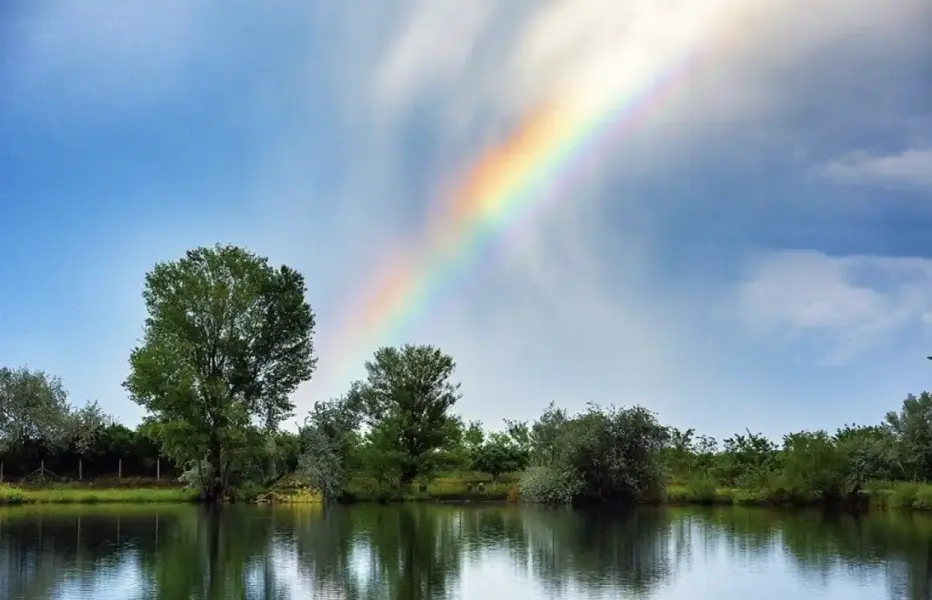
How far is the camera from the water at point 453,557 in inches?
781

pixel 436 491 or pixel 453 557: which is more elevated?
pixel 453 557

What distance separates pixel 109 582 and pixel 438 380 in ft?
140

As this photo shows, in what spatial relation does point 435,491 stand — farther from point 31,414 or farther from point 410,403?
point 31,414

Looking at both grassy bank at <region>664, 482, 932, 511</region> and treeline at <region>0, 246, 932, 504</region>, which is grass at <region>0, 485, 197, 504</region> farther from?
grassy bank at <region>664, 482, 932, 511</region>

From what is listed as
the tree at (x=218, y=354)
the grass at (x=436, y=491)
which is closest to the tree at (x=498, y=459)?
the grass at (x=436, y=491)

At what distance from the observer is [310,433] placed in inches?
2276

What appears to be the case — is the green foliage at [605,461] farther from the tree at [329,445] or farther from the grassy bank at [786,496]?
the tree at [329,445]

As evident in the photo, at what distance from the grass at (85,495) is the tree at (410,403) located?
13.0 meters

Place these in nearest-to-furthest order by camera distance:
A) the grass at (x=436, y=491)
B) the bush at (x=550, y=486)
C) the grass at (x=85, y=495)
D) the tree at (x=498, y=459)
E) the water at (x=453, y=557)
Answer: the water at (x=453, y=557), the grass at (x=85, y=495), the bush at (x=550, y=486), the grass at (x=436, y=491), the tree at (x=498, y=459)

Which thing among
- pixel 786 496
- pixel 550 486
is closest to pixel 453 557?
pixel 550 486

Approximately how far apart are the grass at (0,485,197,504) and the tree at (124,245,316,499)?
214 cm

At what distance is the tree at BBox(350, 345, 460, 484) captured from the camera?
197ft

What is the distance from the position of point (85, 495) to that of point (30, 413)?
47.7 feet

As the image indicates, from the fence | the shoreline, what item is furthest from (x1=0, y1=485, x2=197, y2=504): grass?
the fence
